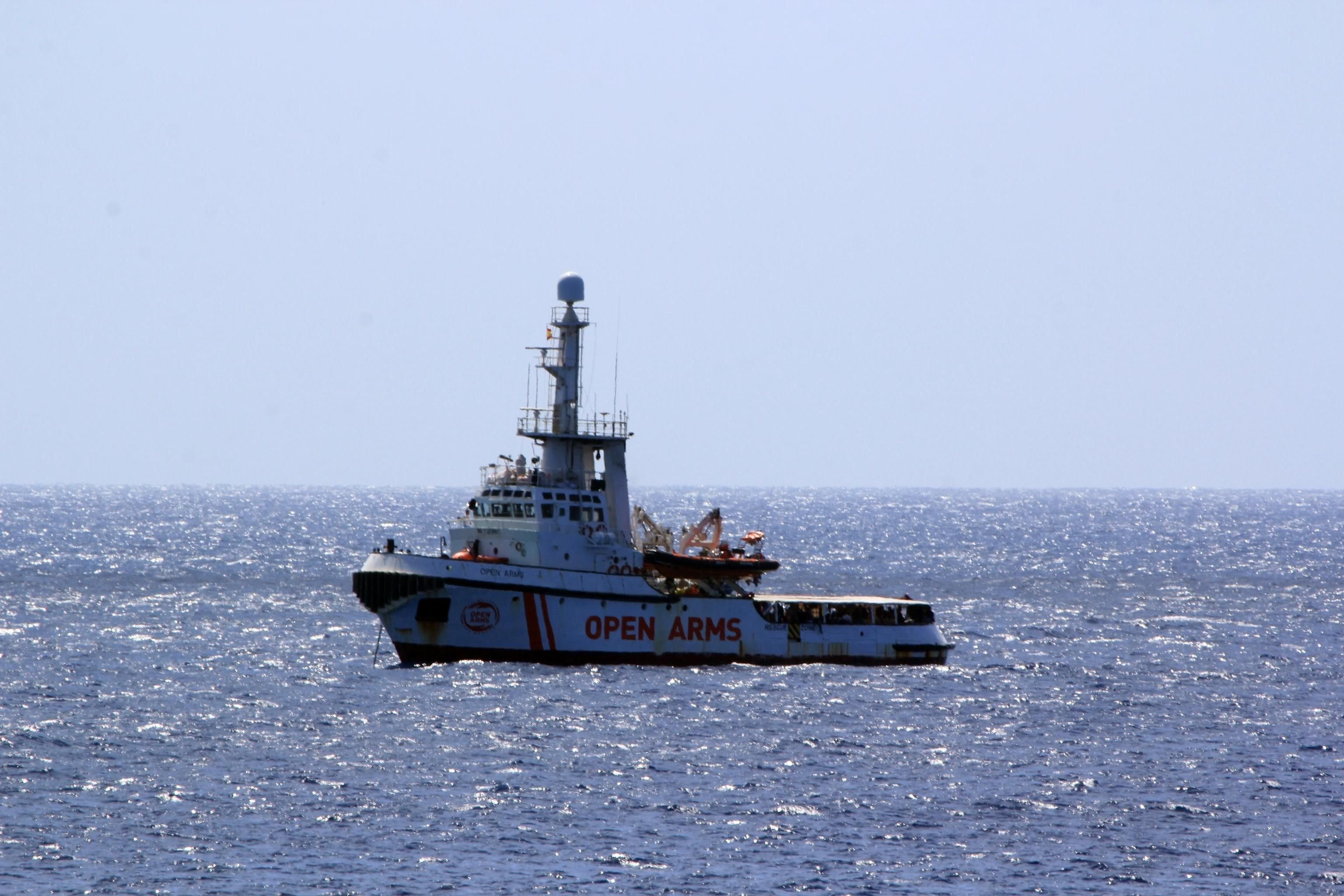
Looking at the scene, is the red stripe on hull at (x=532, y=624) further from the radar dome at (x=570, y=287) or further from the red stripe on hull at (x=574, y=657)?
the radar dome at (x=570, y=287)

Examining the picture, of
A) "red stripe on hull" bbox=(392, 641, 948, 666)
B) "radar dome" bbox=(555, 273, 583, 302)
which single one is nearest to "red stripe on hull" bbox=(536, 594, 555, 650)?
"red stripe on hull" bbox=(392, 641, 948, 666)

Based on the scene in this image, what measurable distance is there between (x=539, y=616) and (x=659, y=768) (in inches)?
633

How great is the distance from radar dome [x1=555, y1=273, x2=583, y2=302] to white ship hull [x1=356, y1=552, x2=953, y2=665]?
1092 centimetres

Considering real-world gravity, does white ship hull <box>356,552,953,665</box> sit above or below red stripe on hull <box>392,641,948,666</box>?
above

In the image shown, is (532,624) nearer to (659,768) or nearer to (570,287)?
(570,287)

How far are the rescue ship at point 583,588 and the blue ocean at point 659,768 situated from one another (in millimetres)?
1168

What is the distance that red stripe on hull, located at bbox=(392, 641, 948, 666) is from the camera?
57844mm

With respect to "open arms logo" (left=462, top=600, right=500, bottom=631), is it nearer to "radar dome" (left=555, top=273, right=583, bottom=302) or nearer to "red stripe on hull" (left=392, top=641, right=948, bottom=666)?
"red stripe on hull" (left=392, top=641, right=948, bottom=666)

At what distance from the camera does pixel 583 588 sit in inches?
2267

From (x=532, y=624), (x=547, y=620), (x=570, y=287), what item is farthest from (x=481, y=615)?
(x=570, y=287)

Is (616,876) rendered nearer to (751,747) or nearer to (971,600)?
(751,747)

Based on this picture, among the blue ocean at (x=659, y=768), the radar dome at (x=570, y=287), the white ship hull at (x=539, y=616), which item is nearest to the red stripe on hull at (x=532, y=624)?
the white ship hull at (x=539, y=616)

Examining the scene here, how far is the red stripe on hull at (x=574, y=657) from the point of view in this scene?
57.8 meters

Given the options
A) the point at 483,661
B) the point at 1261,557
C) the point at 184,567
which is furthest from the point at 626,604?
the point at 1261,557
